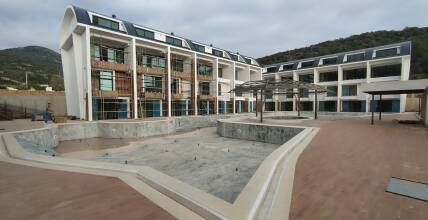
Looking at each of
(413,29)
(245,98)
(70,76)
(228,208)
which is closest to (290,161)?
(228,208)

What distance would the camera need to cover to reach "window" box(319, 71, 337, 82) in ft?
125

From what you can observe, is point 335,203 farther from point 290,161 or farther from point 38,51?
point 38,51

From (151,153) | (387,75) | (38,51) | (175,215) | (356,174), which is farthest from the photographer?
(38,51)

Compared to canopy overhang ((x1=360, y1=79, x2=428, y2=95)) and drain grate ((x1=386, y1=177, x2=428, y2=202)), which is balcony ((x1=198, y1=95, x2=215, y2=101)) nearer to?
canopy overhang ((x1=360, y1=79, x2=428, y2=95))

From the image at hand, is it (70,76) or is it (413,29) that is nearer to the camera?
(70,76)

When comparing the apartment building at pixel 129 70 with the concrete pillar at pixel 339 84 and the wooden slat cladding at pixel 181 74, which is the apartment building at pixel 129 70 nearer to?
the wooden slat cladding at pixel 181 74

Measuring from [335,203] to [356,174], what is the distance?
1924 mm

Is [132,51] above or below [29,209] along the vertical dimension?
above


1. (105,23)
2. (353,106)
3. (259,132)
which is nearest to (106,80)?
(105,23)

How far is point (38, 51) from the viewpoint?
102312mm

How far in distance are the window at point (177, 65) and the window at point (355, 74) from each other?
94.2ft

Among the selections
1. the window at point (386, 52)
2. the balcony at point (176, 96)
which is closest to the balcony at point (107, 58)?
the balcony at point (176, 96)

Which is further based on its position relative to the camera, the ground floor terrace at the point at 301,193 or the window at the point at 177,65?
the window at the point at 177,65

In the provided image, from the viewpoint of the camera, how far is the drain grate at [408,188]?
3965mm
